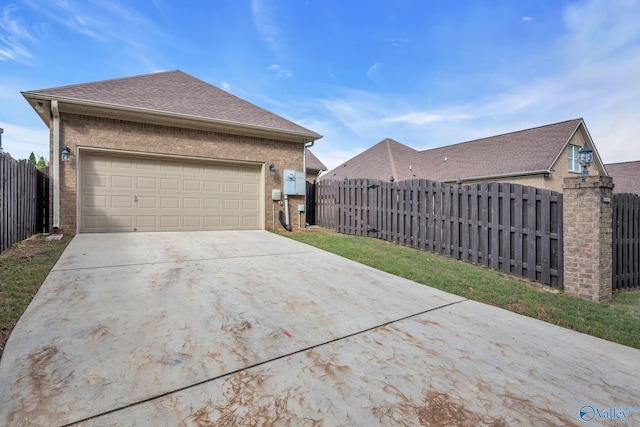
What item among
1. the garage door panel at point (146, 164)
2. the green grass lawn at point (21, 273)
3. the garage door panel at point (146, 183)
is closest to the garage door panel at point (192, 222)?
the garage door panel at point (146, 183)

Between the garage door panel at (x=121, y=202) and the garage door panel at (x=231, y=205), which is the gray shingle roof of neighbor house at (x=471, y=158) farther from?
the garage door panel at (x=121, y=202)

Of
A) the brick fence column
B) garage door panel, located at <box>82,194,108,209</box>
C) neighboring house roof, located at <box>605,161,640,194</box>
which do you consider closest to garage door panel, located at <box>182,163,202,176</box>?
garage door panel, located at <box>82,194,108,209</box>

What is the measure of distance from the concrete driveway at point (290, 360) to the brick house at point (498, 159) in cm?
1514

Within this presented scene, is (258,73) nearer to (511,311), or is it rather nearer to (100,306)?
(100,306)

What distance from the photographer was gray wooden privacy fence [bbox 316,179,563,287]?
16.2 feet

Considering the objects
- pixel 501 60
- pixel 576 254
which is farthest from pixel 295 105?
pixel 576 254

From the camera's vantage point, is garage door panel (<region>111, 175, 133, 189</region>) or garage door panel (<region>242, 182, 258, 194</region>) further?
garage door panel (<region>242, 182, 258, 194</region>)

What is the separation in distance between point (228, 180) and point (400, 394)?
860 cm

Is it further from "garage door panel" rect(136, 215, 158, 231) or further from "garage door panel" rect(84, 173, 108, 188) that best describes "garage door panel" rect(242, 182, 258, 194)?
"garage door panel" rect(84, 173, 108, 188)

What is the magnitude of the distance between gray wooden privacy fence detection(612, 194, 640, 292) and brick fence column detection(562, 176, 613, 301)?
0.70 metres

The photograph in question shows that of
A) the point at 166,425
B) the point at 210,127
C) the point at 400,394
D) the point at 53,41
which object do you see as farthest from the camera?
the point at 210,127

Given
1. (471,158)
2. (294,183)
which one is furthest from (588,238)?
(471,158)

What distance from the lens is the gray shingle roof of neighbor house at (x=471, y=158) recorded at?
15.7 meters

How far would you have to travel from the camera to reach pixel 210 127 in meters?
8.73
